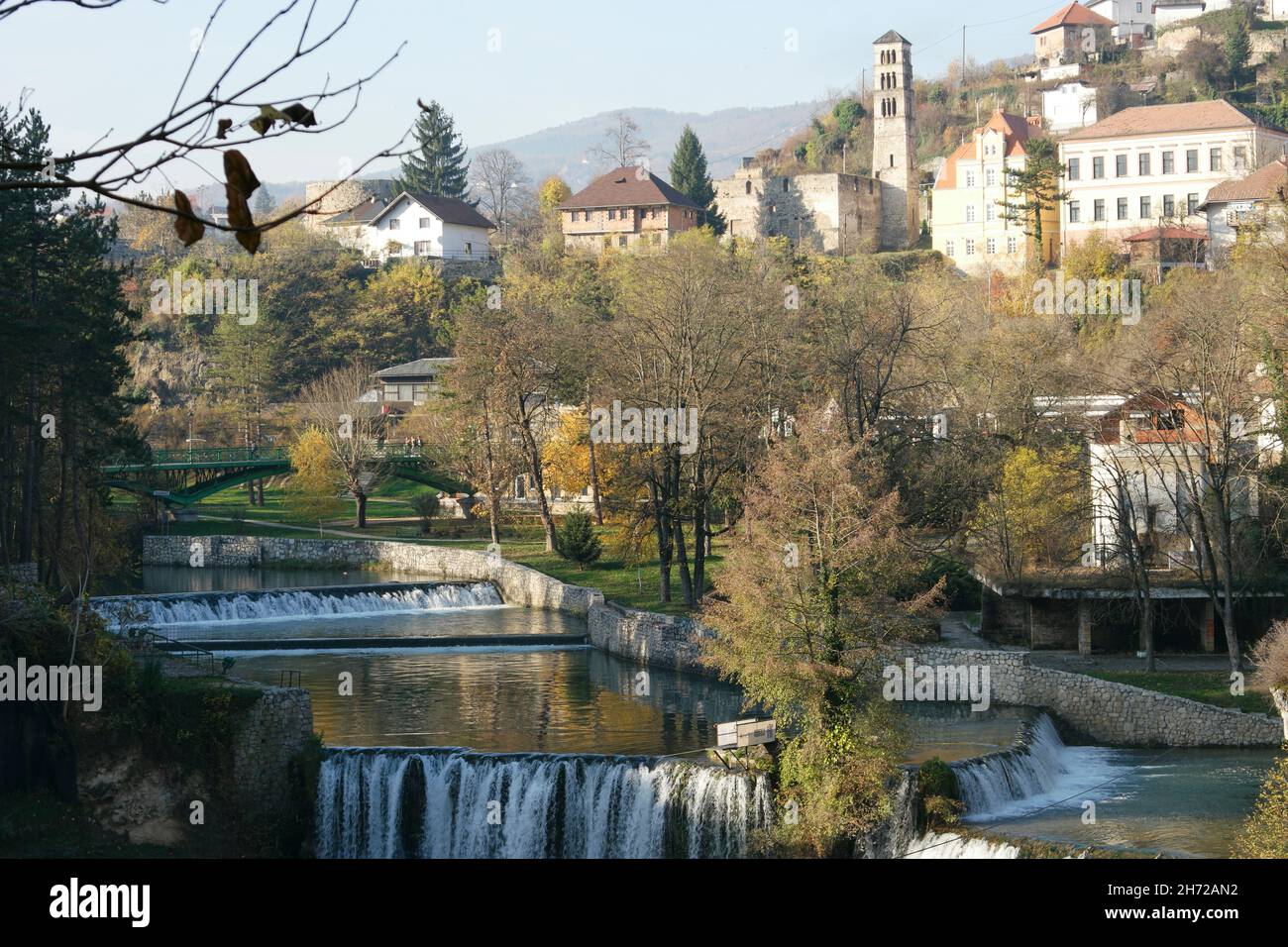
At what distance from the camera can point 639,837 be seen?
84.0 feet

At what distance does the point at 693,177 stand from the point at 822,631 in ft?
274

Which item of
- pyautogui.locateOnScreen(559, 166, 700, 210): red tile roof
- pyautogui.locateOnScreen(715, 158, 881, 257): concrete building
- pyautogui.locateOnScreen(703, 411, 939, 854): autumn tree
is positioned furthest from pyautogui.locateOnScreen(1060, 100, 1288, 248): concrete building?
pyautogui.locateOnScreen(703, 411, 939, 854): autumn tree

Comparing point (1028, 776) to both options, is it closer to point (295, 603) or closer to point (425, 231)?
point (295, 603)

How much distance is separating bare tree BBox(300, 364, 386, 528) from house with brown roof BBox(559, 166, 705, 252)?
105 ft

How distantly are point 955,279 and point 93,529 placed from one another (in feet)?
172

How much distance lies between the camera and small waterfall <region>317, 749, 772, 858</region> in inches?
997

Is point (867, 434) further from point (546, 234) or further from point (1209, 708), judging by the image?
point (546, 234)

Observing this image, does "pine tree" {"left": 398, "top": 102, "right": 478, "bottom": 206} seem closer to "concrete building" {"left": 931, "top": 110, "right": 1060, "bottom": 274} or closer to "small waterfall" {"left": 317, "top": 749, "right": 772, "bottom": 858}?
"concrete building" {"left": 931, "top": 110, "right": 1060, "bottom": 274}

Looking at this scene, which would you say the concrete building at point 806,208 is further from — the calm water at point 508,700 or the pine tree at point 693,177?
the calm water at point 508,700

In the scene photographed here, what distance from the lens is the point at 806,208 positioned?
102 meters

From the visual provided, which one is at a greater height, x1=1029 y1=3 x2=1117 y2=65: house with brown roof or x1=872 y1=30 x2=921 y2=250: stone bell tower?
x1=1029 y1=3 x2=1117 y2=65: house with brown roof

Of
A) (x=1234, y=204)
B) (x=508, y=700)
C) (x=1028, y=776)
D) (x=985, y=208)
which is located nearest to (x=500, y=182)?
(x=985, y=208)

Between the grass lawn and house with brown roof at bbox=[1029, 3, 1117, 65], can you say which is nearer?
the grass lawn

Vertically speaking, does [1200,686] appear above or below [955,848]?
A: above
